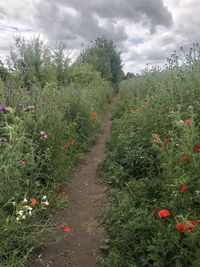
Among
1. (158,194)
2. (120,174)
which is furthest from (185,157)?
(120,174)

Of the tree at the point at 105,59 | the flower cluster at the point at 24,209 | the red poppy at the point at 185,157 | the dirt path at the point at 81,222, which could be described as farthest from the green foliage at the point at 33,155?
the tree at the point at 105,59

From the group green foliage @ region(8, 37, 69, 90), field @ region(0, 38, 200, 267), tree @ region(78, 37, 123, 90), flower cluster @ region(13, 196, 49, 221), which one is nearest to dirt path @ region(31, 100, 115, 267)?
field @ region(0, 38, 200, 267)

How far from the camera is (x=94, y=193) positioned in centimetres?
536

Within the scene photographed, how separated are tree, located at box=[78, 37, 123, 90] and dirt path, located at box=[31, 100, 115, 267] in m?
23.4

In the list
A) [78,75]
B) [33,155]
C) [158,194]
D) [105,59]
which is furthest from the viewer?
[105,59]

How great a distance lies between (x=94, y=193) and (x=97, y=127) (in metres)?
5.28

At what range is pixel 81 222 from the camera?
4.36 meters

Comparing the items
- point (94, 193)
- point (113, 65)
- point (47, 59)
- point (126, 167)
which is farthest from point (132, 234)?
point (113, 65)

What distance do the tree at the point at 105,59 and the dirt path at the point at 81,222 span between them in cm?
2344

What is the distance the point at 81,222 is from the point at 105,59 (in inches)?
1080

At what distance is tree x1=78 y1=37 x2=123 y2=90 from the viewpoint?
29356 millimetres

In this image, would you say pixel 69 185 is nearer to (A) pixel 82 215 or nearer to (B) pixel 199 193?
(A) pixel 82 215

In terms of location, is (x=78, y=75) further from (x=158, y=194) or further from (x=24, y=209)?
(x=24, y=209)

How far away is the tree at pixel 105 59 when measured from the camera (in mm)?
29356
